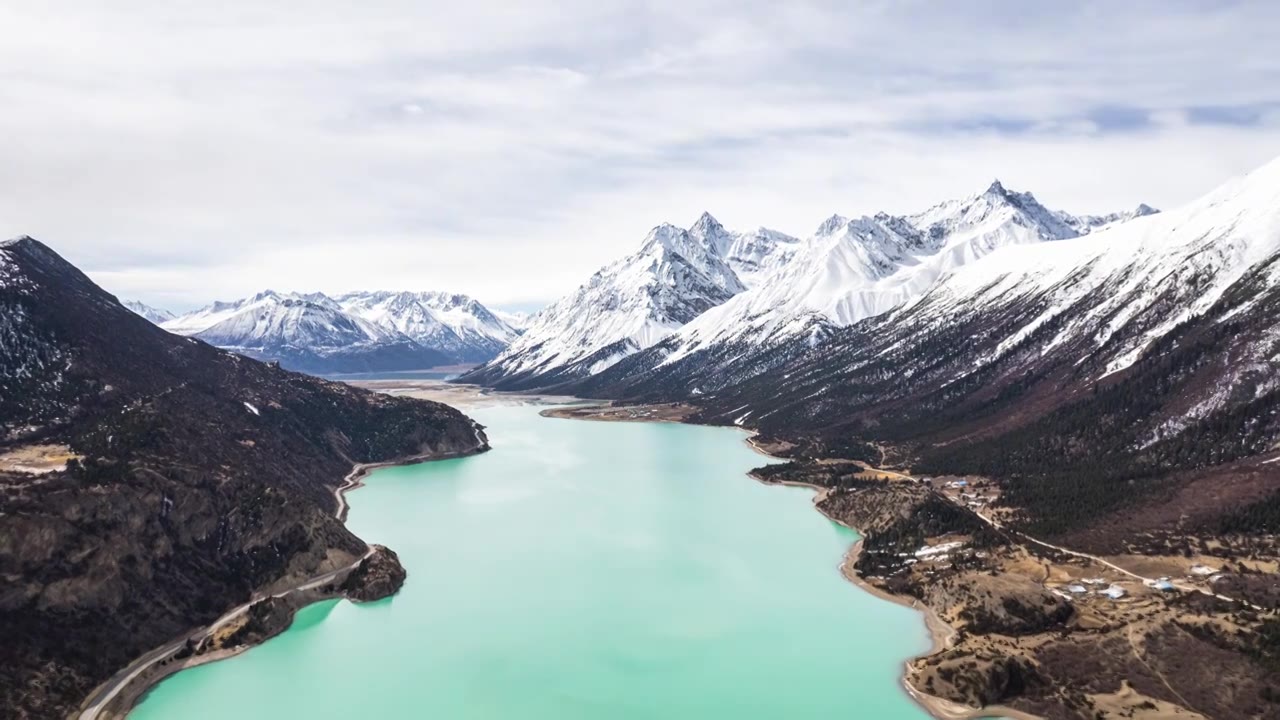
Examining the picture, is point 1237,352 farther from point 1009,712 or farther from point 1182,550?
point 1009,712

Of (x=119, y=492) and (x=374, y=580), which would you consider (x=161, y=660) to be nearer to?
(x=119, y=492)

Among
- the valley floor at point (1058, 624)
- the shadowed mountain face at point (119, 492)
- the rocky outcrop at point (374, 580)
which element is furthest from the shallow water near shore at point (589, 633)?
the shadowed mountain face at point (119, 492)

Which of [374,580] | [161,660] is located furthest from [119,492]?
[374,580]

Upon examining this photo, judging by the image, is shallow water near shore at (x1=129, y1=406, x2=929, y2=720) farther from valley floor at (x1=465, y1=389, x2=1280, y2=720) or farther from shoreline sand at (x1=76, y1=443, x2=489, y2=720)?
valley floor at (x1=465, y1=389, x2=1280, y2=720)

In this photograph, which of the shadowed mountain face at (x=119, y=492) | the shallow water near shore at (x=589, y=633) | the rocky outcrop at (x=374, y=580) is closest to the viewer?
the shallow water near shore at (x=589, y=633)

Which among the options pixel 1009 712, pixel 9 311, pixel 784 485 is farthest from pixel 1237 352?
pixel 9 311

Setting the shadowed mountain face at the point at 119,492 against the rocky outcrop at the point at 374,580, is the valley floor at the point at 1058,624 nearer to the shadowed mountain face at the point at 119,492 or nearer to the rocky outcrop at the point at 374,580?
the rocky outcrop at the point at 374,580
